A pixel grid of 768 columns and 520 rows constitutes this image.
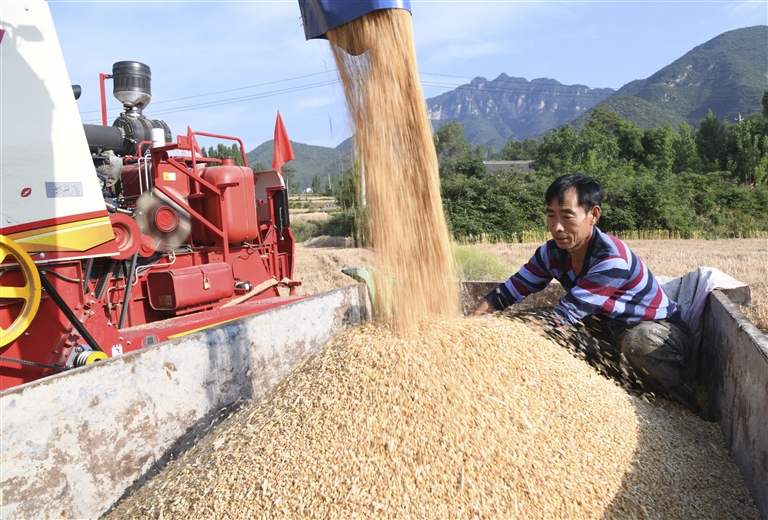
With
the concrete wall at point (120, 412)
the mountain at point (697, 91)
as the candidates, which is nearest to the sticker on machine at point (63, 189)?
the concrete wall at point (120, 412)

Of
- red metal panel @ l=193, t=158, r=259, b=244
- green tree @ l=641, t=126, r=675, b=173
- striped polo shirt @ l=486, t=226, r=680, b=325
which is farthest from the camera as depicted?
green tree @ l=641, t=126, r=675, b=173

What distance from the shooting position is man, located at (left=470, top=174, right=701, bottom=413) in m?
2.44

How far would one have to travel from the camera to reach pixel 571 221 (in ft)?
8.52

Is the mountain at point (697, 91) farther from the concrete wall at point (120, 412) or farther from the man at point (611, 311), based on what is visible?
the concrete wall at point (120, 412)

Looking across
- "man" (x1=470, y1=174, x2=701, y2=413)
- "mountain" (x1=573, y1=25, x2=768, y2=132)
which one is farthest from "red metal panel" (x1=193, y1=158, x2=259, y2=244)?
"mountain" (x1=573, y1=25, x2=768, y2=132)

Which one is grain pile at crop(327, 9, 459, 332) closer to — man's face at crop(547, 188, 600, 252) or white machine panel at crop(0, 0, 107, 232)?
man's face at crop(547, 188, 600, 252)

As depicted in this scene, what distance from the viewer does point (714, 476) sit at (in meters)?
1.87

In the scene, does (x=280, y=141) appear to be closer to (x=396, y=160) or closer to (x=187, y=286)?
(x=187, y=286)

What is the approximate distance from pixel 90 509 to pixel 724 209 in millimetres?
20497

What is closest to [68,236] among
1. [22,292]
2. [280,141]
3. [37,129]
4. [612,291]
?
[22,292]

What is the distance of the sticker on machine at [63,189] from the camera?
236 centimetres

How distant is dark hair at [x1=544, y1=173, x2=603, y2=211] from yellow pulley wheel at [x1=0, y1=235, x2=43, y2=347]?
2.34 meters

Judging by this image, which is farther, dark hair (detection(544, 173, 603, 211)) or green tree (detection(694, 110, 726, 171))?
green tree (detection(694, 110, 726, 171))

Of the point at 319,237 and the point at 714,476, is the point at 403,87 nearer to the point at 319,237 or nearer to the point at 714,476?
the point at 714,476
